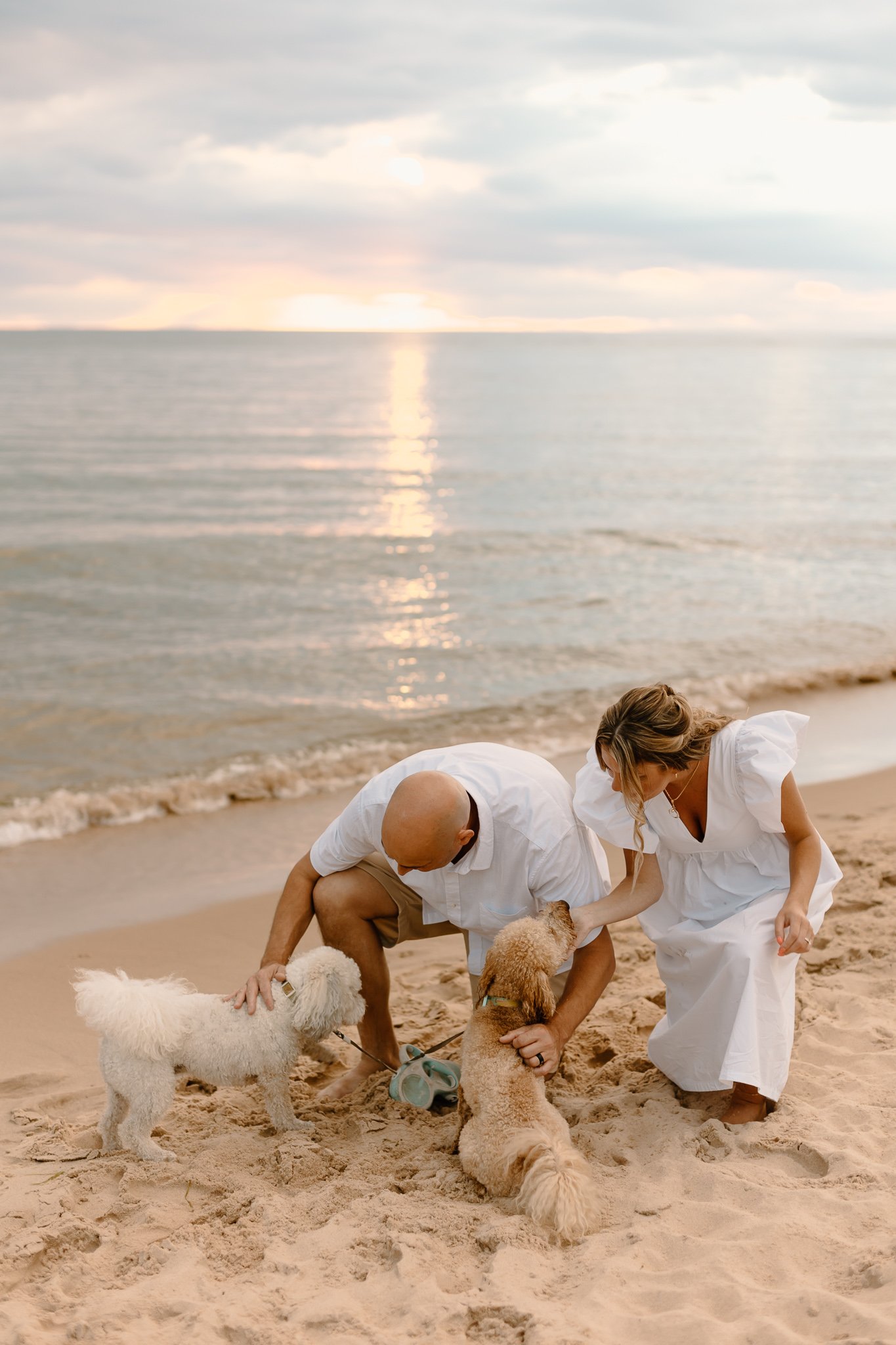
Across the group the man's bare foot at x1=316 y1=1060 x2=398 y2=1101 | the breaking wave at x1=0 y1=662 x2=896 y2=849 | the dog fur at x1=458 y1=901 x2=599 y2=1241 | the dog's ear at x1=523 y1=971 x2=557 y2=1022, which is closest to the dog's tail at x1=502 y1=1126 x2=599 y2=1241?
the dog fur at x1=458 y1=901 x2=599 y2=1241

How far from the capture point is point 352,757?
795 centimetres

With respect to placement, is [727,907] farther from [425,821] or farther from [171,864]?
[171,864]

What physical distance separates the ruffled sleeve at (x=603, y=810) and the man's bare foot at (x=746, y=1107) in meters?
0.81

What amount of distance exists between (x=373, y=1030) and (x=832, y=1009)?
1751mm

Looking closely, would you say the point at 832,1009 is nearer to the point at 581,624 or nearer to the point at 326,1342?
the point at 326,1342

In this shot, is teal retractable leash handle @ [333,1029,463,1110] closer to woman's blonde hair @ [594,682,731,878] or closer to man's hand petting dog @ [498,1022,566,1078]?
man's hand petting dog @ [498,1022,566,1078]

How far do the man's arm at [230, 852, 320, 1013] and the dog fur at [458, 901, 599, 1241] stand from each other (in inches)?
A: 28.0

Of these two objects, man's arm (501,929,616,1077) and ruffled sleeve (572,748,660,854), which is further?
ruffled sleeve (572,748,660,854)

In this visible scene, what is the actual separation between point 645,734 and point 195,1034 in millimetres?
1697

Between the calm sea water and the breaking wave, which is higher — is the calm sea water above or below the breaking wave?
above

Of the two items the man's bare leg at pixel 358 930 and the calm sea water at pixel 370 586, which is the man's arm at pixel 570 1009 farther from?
the calm sea water at pixel 370 586

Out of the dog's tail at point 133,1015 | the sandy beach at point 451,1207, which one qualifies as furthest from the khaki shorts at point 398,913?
the dog's tail at point 133,1015

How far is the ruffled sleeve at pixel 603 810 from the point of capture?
11.1 ft

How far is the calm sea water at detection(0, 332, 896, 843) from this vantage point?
8344 mm
